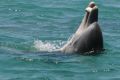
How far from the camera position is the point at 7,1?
75.0ft

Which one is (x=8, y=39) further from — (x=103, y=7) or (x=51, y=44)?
(x=103, y=7)

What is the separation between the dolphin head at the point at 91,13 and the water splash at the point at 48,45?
158 centimetres

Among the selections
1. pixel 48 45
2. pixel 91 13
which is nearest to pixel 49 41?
pixel 48 45

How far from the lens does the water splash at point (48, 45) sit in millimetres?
16156

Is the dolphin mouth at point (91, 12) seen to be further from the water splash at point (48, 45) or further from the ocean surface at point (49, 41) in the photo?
the water splash at point (48, 45)

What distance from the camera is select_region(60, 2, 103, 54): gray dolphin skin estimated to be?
14555mm

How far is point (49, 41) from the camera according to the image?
1711 cm

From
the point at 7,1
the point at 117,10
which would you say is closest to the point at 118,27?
the point at 117,10

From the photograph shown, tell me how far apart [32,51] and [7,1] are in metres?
7.60

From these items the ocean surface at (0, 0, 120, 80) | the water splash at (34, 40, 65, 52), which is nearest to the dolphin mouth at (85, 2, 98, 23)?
the ocean surface at (0, 0, 120, 80)

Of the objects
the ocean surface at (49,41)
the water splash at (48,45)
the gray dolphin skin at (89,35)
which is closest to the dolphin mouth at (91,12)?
the gray dolphin skin at (89,35)

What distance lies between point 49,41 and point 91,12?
2925 mm

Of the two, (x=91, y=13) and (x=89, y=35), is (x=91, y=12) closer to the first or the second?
(x=91, y=13)

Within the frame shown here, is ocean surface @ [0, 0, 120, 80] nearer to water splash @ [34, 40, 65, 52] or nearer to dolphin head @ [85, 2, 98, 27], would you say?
water splash @ [34, 40, 65, 52]
